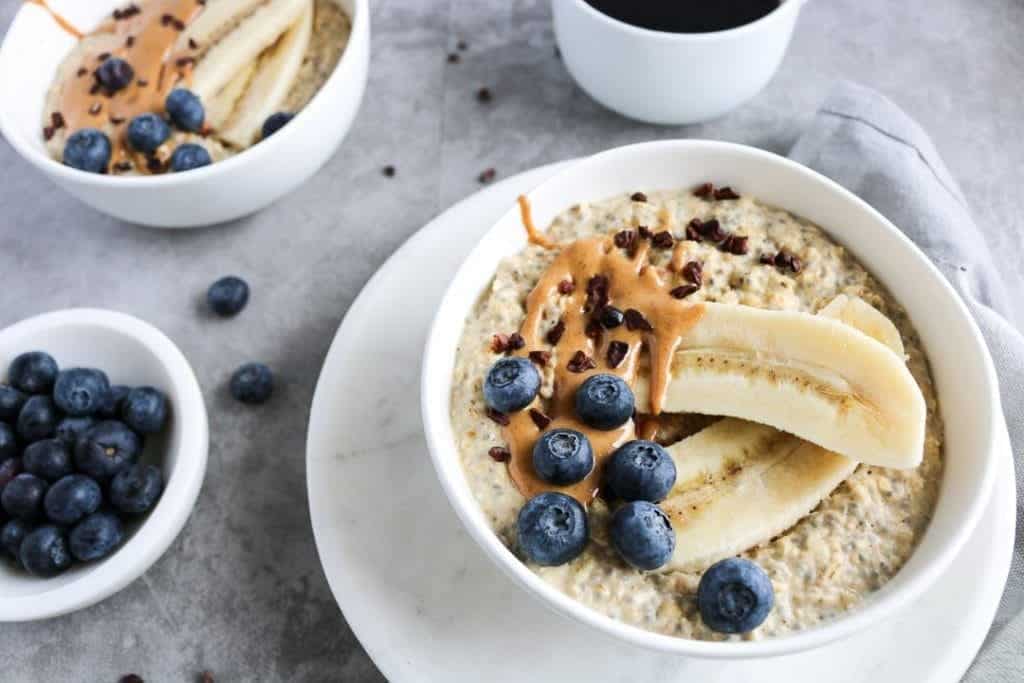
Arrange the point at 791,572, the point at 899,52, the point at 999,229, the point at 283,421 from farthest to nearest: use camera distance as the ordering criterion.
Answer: the point at 899,52 < the point at 999,229 < the point at 283,421 < the point at 791,572

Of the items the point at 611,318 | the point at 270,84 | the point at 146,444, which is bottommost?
the point at 146,444

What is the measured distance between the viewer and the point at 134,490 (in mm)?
2092

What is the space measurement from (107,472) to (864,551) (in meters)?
1.52

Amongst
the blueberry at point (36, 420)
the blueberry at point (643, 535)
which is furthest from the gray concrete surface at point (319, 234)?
the blueberry at point (643, 535)

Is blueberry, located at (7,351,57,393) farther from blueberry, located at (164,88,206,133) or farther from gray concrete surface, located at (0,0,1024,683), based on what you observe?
blueberry, located at (164,88,206,133)

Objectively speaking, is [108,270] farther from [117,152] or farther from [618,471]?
[618,471]

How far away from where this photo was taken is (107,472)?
212 centimetres

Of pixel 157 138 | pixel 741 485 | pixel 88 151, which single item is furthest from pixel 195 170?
pixel 741 485

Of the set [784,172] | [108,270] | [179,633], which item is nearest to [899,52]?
[784,172]

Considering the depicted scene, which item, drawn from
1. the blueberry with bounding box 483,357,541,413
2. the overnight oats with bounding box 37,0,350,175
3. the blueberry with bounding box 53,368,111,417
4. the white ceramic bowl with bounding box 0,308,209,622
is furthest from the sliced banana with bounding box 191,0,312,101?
the blueberry with bounding box 483,357,541,413

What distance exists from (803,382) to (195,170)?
1502 millimetres

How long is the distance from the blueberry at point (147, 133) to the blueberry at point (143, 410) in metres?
0.65

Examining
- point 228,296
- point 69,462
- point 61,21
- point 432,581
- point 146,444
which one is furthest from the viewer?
point 61,21

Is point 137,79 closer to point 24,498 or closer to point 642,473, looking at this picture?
point 24,498
